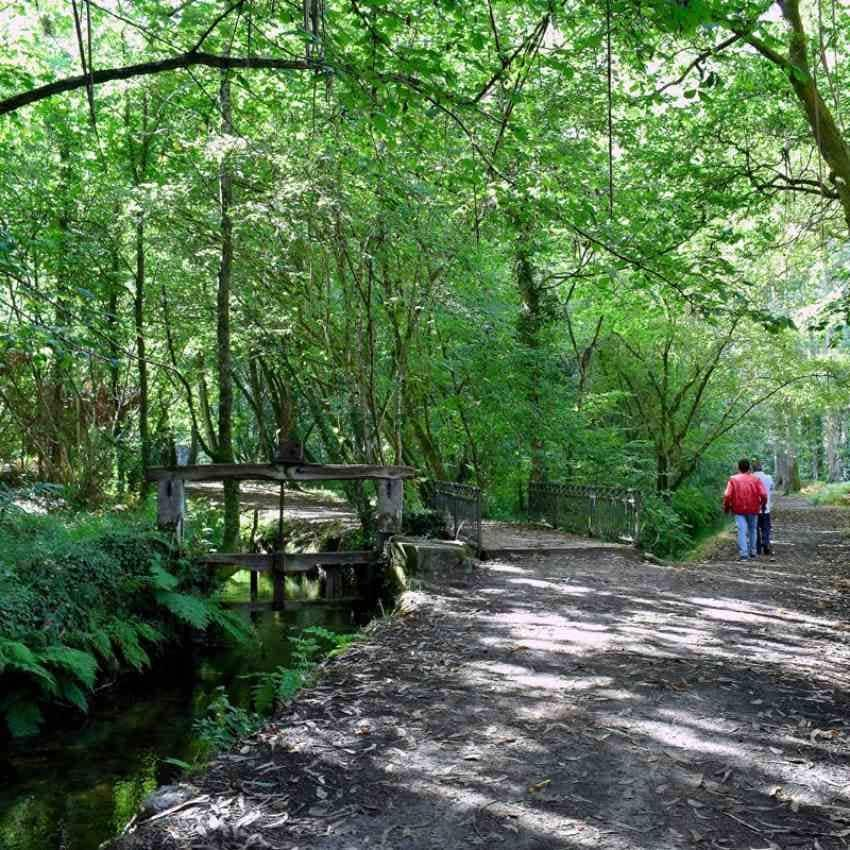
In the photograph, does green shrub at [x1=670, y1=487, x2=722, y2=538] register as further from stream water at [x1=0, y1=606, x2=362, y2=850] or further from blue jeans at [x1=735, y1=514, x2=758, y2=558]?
stream water at [x1=0, y1=606, x2=362, y2=850]

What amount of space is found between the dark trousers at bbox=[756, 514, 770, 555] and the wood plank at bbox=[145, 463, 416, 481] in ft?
23.3

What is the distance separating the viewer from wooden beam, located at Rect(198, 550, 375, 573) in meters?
11.7

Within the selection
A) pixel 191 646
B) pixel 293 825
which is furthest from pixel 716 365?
pixel 293 825

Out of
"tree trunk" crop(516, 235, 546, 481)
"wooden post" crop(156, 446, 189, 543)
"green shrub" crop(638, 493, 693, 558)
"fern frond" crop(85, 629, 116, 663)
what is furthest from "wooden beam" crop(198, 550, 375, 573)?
"green shrub" crop(638, 493, 693, 558)

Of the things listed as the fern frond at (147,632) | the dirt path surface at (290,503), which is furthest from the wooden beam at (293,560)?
the dirt path surface at (290,503)

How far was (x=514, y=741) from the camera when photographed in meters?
4.60

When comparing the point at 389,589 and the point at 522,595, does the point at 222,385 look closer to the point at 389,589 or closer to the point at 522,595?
the point at 389,589

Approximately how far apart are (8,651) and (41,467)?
406 inches

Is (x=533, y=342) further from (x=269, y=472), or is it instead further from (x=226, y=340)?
(x=269, y=472)

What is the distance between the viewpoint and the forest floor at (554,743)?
3.53 metres

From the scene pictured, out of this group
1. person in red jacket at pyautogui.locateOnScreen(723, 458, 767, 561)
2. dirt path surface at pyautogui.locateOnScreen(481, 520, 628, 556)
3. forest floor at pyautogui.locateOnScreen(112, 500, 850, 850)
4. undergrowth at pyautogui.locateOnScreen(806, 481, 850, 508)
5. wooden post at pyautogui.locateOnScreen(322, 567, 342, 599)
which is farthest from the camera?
undergrowth at pyautogui.locateOnScreen(806, 481, 850, 508)

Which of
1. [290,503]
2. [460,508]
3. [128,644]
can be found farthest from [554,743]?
[290,503]

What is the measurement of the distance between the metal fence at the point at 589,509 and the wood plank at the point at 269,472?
4.32 m

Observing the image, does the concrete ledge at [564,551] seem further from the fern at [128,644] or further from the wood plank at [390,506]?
the fern at [128,644]
